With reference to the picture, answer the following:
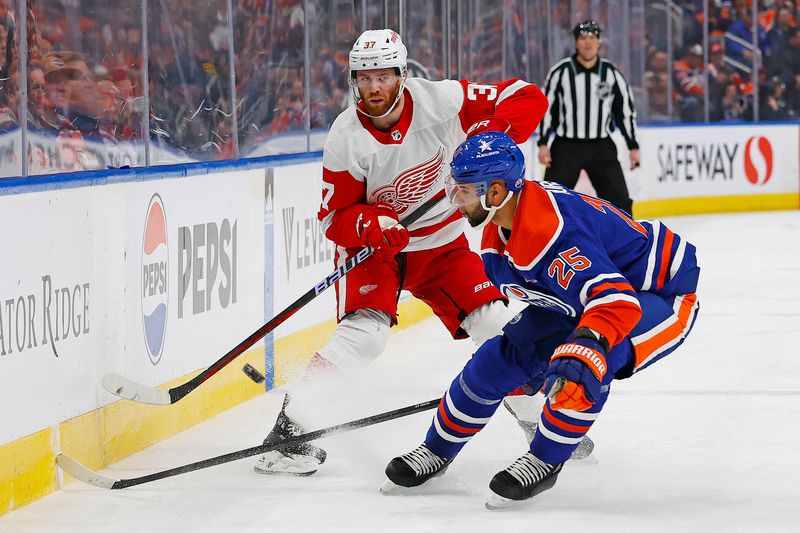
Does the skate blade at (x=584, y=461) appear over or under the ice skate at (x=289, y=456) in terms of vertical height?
under

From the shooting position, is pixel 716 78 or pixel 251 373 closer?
pixel 251 373

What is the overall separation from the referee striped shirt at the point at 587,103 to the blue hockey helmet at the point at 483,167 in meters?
4.66

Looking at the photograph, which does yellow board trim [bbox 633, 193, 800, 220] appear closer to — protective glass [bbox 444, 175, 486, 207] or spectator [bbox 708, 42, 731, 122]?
spectator [bbox 708, 42, 731, 122]

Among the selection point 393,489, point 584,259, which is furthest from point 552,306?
point 393,489

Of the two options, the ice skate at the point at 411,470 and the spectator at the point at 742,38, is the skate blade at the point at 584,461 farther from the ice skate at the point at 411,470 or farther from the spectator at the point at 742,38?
the spectator at the point at 742,38

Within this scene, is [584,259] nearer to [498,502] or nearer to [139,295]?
[498,502]

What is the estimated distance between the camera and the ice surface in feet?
10.2

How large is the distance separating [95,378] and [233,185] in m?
1.13

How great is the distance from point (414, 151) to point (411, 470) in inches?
35.9

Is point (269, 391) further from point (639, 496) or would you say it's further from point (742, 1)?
point (742, 1)

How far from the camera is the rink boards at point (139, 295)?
333 centimetres

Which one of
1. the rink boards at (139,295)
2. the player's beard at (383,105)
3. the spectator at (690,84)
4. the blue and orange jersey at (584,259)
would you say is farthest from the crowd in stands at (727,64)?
the blue and orange jersey at (584,259)

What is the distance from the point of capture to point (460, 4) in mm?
8508

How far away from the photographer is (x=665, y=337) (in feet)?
10.5
